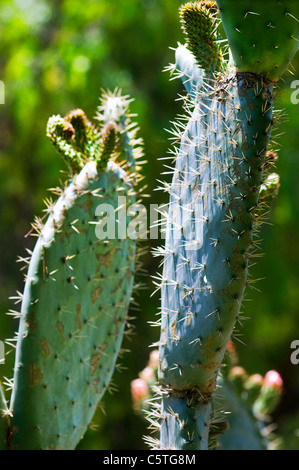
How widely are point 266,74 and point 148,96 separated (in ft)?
14.5

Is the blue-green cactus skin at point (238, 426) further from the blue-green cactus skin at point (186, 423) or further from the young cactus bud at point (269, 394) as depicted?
the blue-green cactus skin at point (186, 423)

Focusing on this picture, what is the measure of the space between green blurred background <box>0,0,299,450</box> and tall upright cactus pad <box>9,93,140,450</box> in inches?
126

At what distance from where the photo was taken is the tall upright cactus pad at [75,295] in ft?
5.59

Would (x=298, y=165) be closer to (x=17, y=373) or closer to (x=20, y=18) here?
(x=20, y=18)

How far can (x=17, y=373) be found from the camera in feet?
5.59

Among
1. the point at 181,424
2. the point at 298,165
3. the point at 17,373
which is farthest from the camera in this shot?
the point at 298,165

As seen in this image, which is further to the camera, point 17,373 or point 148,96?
point 148,96

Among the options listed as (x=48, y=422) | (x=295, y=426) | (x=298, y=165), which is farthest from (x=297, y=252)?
(x=48, y=422)

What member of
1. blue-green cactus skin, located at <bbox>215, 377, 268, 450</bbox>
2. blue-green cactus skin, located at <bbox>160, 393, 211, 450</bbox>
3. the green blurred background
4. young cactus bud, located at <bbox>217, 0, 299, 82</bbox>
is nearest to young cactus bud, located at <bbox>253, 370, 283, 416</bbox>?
blue-green cactus skin, located at <bbox>215, 377, 268, 450</bbox>

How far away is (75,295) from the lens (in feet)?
5.84

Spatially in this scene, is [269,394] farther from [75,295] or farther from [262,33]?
[262,33]

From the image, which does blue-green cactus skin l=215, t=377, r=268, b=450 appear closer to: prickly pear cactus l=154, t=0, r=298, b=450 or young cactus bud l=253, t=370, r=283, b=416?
young cactus bud l=253, t=370, r=283, b=416

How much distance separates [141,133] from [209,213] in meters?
3.89

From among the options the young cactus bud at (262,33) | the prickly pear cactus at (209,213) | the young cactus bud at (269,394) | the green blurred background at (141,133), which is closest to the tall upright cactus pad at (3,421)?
the prickly pear cactus at (209,213)
